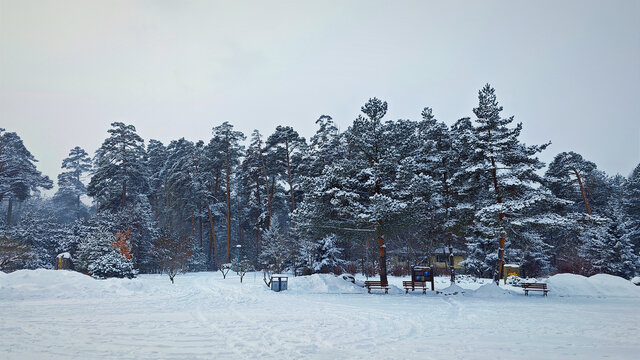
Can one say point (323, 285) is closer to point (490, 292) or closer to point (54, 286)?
point (490, 292)

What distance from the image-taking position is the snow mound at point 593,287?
2236 centimetres

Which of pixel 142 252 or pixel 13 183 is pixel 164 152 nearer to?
pixel 13 183

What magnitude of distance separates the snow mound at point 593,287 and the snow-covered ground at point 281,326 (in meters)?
2.06

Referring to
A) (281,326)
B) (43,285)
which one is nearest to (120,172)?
(43,285)

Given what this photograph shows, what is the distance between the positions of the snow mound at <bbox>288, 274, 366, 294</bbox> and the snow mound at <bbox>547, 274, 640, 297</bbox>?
12984 mm

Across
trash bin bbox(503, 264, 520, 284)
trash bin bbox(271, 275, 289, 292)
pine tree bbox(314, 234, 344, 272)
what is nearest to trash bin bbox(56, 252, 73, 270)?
trash bin bbox(271, 275, 289, 292)

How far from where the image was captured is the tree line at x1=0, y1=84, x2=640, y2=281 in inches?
930

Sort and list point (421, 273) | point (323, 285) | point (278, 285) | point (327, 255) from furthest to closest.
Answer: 1. point (327, 255)
2. point (421, 273)
3. point (323, 285)
4. point (278, 285)

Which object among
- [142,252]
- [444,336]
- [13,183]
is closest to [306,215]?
[444,336]

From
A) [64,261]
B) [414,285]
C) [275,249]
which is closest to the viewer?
[414,285]

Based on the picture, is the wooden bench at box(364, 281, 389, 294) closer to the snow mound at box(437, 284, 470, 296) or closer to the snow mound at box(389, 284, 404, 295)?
the snow mound at box(389, 284, 404, 295)

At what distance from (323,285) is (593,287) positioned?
17.6 meters

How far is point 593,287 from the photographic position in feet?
76.1

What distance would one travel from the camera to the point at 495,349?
8.37 m
